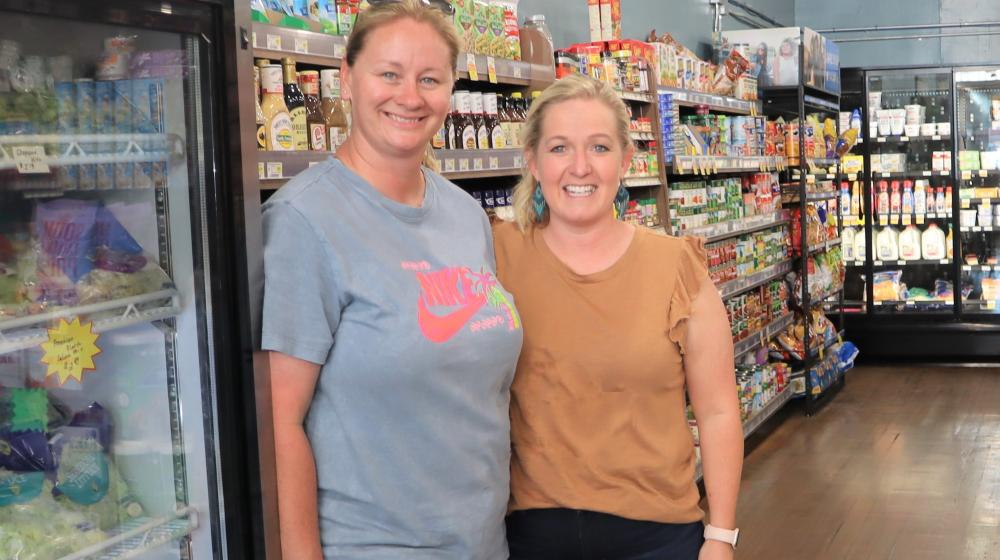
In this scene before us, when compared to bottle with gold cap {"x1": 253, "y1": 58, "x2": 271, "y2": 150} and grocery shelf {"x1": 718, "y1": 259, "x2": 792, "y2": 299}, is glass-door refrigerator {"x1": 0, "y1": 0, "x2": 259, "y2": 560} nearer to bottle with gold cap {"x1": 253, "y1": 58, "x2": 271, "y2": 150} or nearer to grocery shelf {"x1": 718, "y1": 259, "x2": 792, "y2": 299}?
bottle with gold cap {"x1": 253, "y1": 58, "x2": 271, "y2": 150}

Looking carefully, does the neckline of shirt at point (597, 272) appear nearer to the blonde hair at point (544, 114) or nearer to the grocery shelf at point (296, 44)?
the blonde hair at point (544, 114)

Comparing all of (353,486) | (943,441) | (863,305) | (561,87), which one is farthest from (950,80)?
(353,486)

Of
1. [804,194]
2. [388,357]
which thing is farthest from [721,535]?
[804,194]

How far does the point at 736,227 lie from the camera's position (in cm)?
650

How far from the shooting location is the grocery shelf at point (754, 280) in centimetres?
622

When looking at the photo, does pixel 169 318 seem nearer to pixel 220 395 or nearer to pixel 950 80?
pixel 220 395

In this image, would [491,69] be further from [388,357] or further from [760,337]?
[760,337]

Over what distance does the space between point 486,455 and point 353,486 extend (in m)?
0.27

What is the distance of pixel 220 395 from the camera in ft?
6.06

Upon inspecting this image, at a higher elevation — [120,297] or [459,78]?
[459,78]

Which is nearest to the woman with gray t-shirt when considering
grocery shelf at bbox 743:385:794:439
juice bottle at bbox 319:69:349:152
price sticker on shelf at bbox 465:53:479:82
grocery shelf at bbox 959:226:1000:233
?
juice bottle at bbox 319:69:349:152

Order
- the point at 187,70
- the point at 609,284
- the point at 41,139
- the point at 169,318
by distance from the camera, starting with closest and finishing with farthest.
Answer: the point at 41,139 < the point at 187,70 < the point at 169,318 < the point at 609,284

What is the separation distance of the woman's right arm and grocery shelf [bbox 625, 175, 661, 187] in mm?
3217

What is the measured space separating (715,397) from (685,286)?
0.82ft
